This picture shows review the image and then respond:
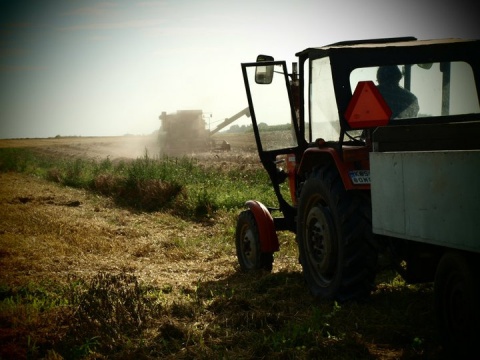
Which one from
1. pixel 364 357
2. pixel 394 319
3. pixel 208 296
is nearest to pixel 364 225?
pixel 394 319

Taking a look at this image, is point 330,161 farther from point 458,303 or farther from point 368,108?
point 458,303

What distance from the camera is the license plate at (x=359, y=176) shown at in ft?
14.6

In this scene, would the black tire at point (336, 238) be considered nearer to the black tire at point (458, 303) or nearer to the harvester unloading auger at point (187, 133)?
the black tire at point (458, 303)

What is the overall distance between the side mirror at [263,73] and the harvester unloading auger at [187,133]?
29.5 metres

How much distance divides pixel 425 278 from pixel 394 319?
0.50 metres

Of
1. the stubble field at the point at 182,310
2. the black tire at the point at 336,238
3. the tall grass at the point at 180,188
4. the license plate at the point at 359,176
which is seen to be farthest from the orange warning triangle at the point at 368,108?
the tall grass at the point at 180,188

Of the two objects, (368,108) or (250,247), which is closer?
(368,108)

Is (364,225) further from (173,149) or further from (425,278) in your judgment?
(173,149)

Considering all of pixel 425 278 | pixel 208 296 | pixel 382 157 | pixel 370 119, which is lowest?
pixel 208 296

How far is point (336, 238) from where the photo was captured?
15.5ft

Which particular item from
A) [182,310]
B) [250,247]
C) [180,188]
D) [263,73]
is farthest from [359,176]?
[180,188]

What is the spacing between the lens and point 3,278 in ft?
20.6

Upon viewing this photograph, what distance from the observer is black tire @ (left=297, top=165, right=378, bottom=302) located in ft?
14.6

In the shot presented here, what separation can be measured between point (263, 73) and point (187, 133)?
100 feet
